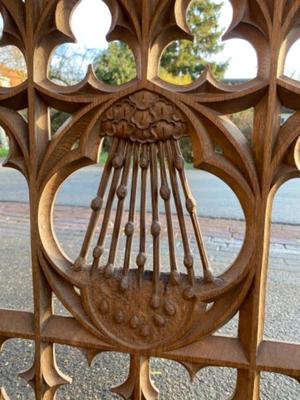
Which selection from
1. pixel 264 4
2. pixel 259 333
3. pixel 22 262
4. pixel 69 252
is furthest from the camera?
pixel 69 252

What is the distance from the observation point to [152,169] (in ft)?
2.19

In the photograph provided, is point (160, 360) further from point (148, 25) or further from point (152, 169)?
point (148, 25)

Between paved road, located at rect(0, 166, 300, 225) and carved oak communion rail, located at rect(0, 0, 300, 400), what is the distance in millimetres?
3320

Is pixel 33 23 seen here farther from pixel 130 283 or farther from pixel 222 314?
pixel 222 314

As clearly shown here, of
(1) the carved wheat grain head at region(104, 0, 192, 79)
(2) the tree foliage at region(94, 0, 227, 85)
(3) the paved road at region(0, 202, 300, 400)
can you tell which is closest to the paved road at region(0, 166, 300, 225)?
(3) the paved road at region(0, 202, 300, 400)

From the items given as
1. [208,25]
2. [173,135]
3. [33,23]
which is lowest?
[173,135]

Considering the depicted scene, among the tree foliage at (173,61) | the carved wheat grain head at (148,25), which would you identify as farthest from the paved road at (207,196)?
the tree foliage at (173,61)

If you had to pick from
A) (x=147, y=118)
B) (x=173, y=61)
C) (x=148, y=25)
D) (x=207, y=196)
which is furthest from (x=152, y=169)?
(x=173, y=61)

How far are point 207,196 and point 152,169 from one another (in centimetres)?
475

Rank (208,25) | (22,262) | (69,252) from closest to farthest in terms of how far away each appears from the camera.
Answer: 1. (22,262)
2. (69,252)
3. (208,25)

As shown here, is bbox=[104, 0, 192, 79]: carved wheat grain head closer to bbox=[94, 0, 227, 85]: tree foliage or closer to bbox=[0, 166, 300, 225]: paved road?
bbox=[0, 166, 300, 225]: paved road

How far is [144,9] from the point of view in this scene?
617 mm

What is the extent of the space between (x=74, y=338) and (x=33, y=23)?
59cm

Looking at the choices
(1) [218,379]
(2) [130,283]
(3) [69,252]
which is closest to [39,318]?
(2) [130,283]
